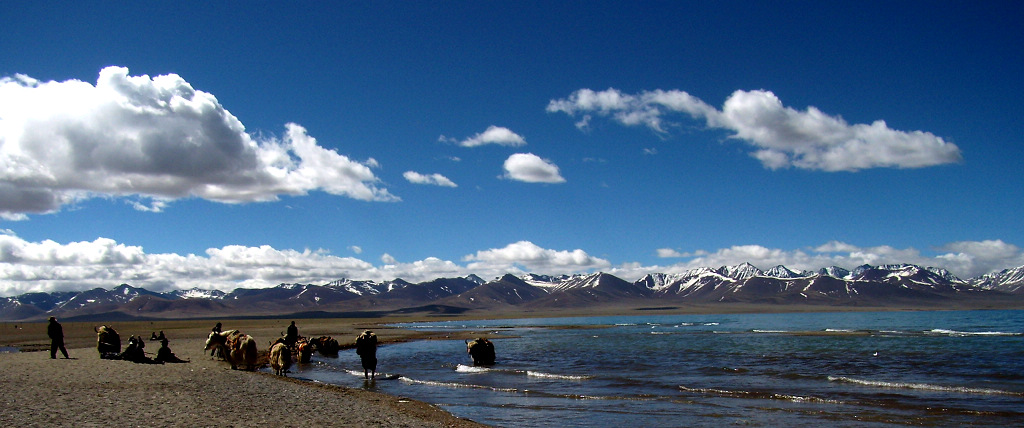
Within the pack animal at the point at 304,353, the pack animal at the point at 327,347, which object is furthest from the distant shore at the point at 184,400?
the pack animal at the point at 327,347

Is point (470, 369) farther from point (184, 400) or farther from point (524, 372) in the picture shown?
point (184, 400)

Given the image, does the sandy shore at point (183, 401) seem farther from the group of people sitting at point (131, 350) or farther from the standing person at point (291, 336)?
the standing person at point (291, 336)

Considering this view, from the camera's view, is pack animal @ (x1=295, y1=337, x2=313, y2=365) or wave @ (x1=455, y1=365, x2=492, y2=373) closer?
wave @ (x1=455, y1=365, x2=492, y2=373)

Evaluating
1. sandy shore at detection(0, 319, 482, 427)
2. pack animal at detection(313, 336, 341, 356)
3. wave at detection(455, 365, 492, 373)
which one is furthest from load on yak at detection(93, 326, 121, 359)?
wave at detection(455, 365, 492, 373)

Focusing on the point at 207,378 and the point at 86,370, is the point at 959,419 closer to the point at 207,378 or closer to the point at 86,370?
the point at 207,378

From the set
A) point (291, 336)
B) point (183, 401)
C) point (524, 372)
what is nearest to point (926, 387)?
point (524, 372)

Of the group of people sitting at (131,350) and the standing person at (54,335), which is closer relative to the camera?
the group of people sitting at (131,350)

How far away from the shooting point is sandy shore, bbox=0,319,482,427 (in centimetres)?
1355

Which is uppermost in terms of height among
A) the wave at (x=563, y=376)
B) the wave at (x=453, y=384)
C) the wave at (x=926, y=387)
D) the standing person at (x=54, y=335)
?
the standing person at (x=54, y=335)

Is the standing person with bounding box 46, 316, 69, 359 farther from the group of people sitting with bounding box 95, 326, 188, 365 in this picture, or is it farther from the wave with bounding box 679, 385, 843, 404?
the wave with bounding box 679, 385, 843, 404

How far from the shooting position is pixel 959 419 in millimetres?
16906

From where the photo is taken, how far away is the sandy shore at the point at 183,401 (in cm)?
1355

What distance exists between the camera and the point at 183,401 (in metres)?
16.0

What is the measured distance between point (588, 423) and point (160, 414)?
417 inches
